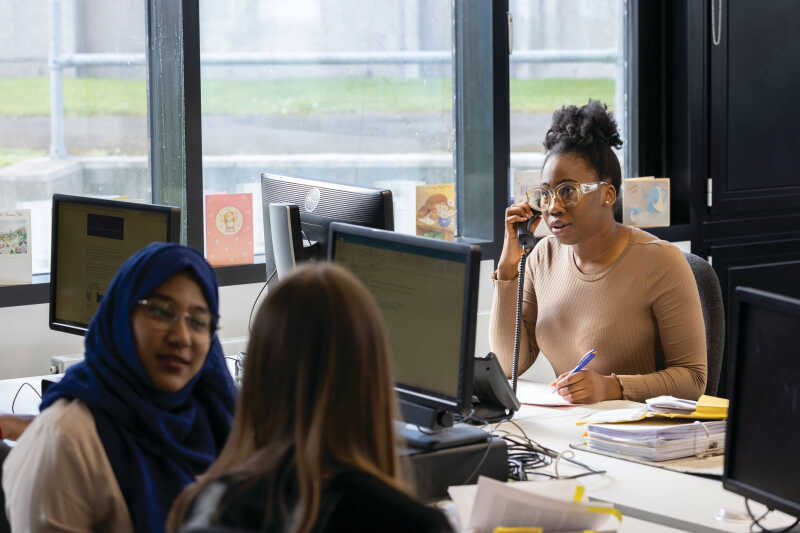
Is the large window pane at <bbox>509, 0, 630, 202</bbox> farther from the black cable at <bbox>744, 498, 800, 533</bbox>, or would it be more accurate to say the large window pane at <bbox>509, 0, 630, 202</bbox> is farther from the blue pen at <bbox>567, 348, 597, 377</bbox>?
the black cable at <bbox>744, 498, 800, 533</bbox>

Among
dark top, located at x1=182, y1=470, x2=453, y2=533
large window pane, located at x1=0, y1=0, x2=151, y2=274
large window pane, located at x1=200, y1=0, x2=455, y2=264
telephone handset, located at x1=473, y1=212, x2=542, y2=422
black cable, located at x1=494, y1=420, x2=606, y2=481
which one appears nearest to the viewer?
dark top, located at x1=182, y1=470, x2=453, y2=533

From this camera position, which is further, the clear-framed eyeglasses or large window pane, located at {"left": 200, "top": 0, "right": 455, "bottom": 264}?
large window pane, located at {"left": 200, "top": 0, "right": 455, "bottom": 264}

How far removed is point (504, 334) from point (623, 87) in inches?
79.0

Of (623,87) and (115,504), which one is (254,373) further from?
(623,87)

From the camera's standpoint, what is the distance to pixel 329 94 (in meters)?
3.89

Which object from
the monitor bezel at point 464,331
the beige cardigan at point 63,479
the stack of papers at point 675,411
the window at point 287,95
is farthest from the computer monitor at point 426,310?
the window at point 287,95

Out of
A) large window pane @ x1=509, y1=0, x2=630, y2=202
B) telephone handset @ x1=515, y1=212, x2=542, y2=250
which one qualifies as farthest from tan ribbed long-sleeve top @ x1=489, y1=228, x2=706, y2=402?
large window pane @ x1=509, y1=0, x2=630, y2=202

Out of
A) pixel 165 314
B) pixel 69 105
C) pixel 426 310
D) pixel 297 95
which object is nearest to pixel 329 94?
pixel 297 95

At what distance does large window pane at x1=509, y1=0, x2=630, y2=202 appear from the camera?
4246 mm

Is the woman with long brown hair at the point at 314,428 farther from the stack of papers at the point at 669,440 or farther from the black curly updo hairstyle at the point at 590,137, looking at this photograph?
the black curly updo hairstyle at the point at 590,137

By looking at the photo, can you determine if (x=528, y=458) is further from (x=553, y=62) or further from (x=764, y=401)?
(x=553, y=62)

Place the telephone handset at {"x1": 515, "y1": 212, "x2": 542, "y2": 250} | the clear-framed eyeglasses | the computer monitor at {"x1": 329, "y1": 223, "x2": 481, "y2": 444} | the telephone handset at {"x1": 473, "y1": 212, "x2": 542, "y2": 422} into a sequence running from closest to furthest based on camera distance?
the computer monitor at {"x1": 329, "y1": 223, "x2": 481, "y2": 444} < the telephone handset at {"x1": 473, "y1": 212, "x2": 542, "y2": 422} < the clear-framed eyeglasses < the telephone handset at {"x1": 515, "y1": 212, "x2": 542, "y2": 250}

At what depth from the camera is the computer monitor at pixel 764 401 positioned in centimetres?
160

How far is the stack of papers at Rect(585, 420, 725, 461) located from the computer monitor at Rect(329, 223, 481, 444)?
389 millimetres
